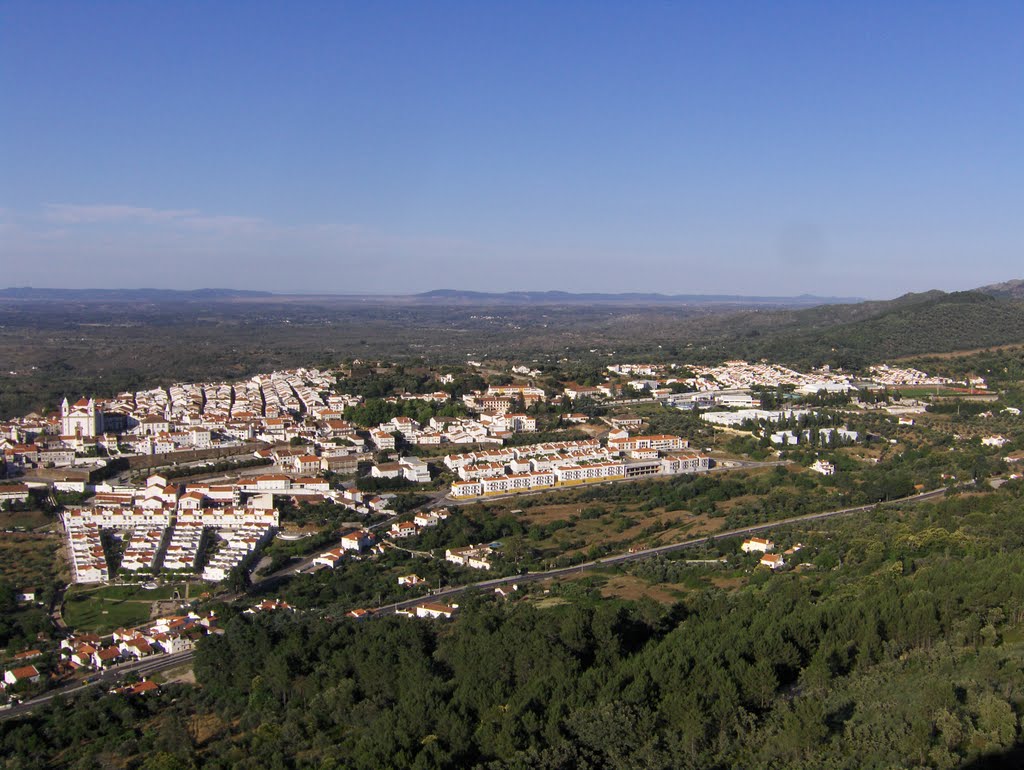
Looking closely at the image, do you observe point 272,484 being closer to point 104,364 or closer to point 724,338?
point 104,364

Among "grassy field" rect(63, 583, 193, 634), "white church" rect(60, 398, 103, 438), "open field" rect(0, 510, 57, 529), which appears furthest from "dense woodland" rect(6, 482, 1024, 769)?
"white church" rect(60, 398, 103, 438)

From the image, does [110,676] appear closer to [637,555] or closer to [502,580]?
[502,580]

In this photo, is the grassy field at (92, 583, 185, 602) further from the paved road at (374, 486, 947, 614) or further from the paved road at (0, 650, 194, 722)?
the paved road at (374, 486, 947, 614)

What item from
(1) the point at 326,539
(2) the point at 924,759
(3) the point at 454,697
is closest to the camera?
(2) the point at 924,759

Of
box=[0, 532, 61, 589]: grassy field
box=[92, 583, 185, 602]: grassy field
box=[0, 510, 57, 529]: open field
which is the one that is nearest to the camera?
box=[92, 583, 185, 602]: grassy field

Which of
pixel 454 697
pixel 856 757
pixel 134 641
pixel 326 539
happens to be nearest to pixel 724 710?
pixel 856 757

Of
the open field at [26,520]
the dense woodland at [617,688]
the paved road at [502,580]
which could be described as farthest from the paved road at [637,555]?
the open field at [26,520]
